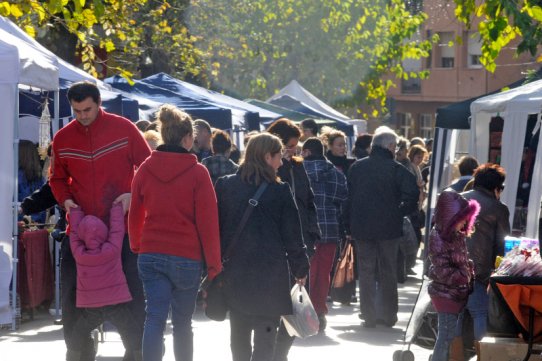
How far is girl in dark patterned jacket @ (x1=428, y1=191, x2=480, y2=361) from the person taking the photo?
8.92 meters

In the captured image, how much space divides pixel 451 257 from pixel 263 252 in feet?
5.10

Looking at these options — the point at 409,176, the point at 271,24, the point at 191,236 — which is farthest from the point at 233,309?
the point at 271,24

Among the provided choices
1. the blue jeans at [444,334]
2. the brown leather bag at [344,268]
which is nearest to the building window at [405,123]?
the brown leather bag at [344,268]

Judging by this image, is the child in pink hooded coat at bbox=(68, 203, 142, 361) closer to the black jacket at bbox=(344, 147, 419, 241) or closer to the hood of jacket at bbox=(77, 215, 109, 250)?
the hood of jacket at bbox=(77, 215, 109, 250)

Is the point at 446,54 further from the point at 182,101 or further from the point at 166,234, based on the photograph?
the point at 166,234

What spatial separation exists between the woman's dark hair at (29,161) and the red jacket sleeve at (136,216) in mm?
5404

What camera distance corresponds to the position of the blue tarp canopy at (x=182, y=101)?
63.9 ft

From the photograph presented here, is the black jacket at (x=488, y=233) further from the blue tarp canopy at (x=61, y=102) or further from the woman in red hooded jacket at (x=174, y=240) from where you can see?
the blue tarp canopy at (x=61, y=102)

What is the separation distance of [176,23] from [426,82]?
35807 mm

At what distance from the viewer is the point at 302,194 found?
10039 millimetres

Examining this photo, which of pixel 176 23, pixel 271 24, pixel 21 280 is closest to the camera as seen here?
pixel 21 280

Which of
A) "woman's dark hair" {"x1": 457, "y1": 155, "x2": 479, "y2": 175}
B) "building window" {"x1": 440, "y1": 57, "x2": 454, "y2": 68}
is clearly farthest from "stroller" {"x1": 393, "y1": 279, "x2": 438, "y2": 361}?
"building window" {"x1": 440, "y1": 57, "x2": 454, "y2": 68}

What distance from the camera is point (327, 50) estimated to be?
6241 cm

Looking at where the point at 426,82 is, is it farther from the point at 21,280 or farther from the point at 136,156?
the point at 136,156
